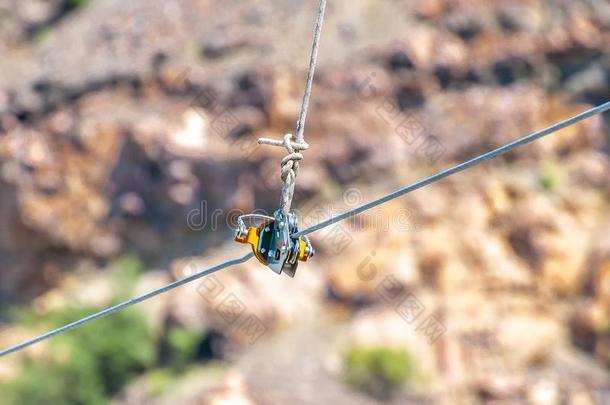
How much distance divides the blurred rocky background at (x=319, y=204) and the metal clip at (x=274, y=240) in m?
5.92

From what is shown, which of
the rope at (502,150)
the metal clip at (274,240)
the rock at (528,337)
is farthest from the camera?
the rock at (528,337)

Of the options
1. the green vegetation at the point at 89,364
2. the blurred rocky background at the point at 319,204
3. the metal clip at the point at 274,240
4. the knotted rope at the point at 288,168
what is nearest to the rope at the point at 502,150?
the metal clip at the point at 274,240

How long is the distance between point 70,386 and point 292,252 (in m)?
8.24

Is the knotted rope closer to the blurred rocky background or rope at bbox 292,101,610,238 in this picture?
rope at bbox 292,101,610,238

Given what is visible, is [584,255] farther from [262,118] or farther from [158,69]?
[158,69]

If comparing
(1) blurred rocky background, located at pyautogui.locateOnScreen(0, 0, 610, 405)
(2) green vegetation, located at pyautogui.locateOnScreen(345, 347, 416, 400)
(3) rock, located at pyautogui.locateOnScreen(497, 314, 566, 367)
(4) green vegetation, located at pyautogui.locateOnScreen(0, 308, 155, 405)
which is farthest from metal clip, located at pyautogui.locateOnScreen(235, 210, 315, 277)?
(4) green vegetation, located at pyautogui.locateOnScreen(0, 308, 155, 405)

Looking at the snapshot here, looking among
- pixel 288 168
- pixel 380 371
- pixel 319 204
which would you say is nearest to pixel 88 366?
pixel 319 204

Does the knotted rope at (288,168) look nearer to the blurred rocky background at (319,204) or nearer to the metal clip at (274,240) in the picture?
the metal clip at (274,240)

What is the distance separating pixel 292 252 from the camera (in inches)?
140

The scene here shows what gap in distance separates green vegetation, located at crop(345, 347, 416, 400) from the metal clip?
6.04m

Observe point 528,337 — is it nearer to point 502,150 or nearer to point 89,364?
point 89,364

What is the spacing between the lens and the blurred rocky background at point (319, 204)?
391 inches

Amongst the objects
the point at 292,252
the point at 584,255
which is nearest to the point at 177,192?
the point at 584,255

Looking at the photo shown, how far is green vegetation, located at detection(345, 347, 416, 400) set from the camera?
934 cm
